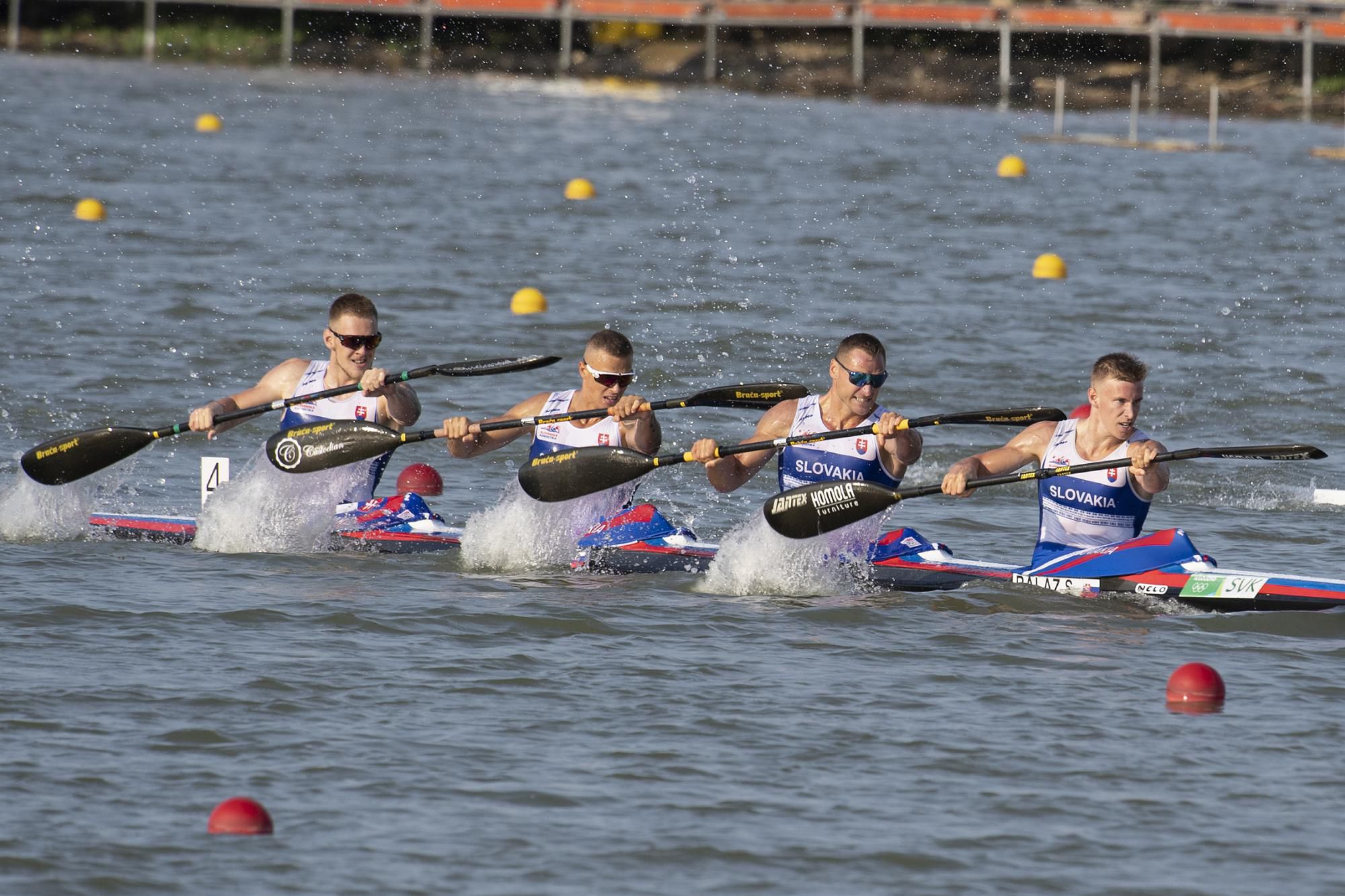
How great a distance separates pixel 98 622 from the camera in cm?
823

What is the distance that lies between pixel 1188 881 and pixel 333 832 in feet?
8.83

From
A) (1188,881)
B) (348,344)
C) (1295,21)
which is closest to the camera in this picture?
(1188,881)

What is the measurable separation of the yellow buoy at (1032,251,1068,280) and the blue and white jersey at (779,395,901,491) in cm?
1131

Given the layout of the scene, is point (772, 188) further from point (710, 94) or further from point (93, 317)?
point (710, 94)

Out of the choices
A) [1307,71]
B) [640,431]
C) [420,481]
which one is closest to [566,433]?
[640,431]

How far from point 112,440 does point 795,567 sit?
381 cm

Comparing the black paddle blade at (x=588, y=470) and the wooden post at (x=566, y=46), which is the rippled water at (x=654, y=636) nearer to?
the black paddle blade at (x=588, y=470)

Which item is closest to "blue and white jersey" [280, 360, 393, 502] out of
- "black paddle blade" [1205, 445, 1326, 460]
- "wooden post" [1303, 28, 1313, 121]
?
"black paddle blade" [1205, 445, 1326, 460]

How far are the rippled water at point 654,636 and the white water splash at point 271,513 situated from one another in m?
0.03

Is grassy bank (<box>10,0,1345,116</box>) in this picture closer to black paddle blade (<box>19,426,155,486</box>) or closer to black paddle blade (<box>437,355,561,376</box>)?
black paddle blade (<box>437,355,561,376</box>)

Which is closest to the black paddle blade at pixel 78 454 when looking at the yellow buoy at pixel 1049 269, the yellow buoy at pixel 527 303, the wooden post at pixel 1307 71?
the yellow buoy at pixel 527 303

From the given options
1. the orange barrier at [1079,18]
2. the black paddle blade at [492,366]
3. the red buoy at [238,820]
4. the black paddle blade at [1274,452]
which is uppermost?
the orange barrier at [1079,18]

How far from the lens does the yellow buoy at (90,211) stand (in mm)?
22250

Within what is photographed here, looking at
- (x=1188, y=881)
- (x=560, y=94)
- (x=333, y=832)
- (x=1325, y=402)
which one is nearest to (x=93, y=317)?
(x=1325, y=402)
